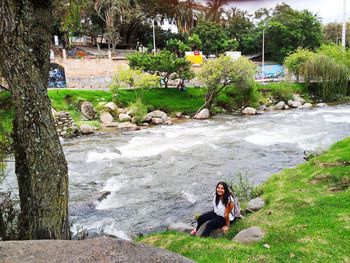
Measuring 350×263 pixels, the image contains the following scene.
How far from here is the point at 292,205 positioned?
28.0 feet

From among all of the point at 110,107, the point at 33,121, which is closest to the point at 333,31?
the point at 110,107

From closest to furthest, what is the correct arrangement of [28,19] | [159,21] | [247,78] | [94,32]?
[28,19] → [247,78] → [94,32] → [159,21]

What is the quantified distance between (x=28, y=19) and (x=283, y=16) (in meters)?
59.1

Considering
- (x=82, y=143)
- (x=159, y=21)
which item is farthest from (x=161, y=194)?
(x=159, y=21)

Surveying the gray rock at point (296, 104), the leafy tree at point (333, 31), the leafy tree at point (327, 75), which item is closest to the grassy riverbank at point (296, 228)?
the gray rock at point (296, 104)

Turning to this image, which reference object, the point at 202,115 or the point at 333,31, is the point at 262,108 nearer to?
the point at 202,115

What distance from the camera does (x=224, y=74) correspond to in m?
31.5

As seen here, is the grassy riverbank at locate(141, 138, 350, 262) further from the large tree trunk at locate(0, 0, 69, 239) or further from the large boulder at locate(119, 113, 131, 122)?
the large boulder at locate(119, 113, 131, 122)

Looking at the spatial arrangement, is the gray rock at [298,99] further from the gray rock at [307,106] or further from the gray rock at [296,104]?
the gray rock at [296,104]

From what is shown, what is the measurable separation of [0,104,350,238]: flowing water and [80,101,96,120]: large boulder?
4.92 meters

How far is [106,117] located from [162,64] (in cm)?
828

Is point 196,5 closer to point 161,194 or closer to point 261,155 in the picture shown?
point 261,155

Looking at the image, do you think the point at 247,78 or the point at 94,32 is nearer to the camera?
the point at 247,78

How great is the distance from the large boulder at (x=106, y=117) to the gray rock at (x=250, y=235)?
71.0 ft
